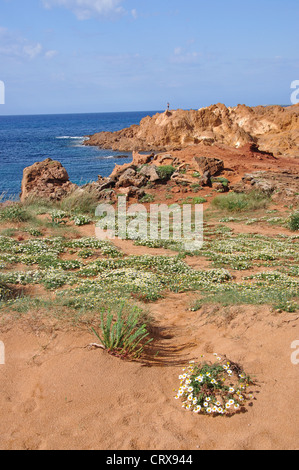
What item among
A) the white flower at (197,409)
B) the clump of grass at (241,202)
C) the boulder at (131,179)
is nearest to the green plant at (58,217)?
the boulder at (131,179)

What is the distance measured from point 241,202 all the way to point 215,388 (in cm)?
1296

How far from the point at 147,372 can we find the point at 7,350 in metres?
1.76

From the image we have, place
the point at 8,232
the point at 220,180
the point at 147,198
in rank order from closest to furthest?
the point at 8,232, the point at 147,198, the point at 220,180

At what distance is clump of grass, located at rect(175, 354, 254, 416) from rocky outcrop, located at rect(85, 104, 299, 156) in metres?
34.9

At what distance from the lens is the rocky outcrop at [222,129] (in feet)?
131

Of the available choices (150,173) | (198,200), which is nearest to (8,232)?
(198,200)

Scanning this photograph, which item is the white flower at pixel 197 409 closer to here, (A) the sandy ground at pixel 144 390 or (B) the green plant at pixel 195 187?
(A) the sandy ground at pixel 144 390

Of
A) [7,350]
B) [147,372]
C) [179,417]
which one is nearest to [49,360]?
[7,350]

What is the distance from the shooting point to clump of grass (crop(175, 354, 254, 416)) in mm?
3643

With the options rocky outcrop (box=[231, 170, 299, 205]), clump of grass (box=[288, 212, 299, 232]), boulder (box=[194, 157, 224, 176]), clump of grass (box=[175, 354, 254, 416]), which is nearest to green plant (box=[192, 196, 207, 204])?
rocky outcrop (box=[231, 170, 299, 205])

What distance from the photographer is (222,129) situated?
4703cm

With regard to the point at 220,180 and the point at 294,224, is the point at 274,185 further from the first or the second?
the point at 294,224

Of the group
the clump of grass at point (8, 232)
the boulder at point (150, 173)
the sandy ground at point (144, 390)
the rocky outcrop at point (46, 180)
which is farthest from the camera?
the boulder at point (150, 173)

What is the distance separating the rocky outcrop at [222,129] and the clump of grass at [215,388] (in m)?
34.9
